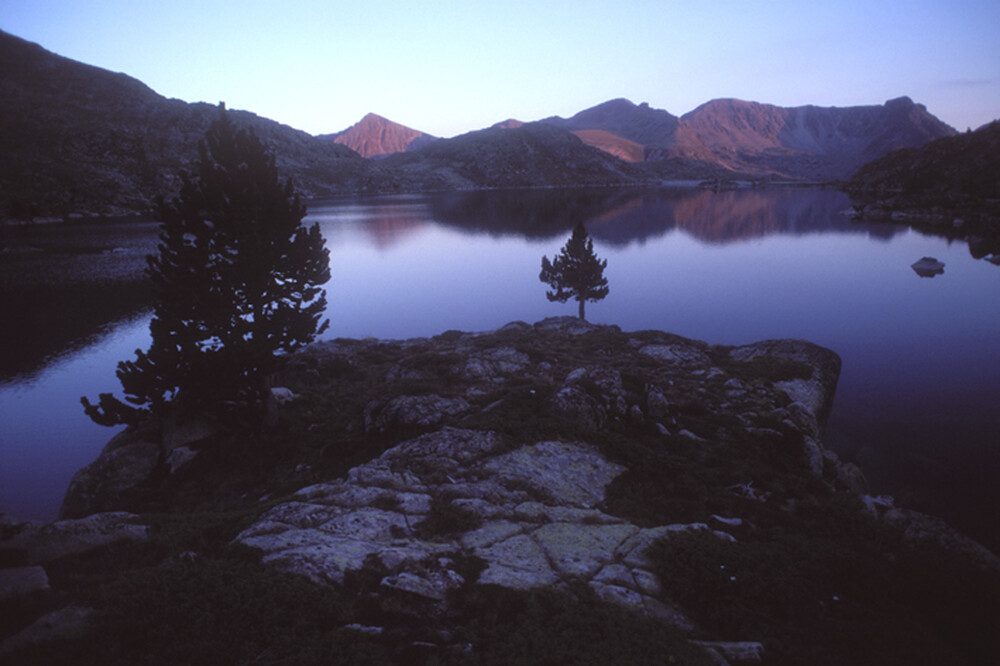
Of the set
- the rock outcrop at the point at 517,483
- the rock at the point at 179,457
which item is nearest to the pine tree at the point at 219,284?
the rock at the point at 179,457

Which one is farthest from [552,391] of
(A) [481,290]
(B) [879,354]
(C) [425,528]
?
(A) [481,290]

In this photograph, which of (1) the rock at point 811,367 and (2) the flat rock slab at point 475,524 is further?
(1) the rock at point 811,367

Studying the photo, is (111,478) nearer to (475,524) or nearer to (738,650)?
(475,524)

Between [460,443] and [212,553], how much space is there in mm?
9853

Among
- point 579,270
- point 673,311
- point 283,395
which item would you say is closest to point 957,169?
point 673,311

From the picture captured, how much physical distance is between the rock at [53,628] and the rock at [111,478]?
580 inches

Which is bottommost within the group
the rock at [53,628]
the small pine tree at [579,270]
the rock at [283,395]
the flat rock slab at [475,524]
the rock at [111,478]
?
the rock at [111,478]

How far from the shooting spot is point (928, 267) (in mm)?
78625

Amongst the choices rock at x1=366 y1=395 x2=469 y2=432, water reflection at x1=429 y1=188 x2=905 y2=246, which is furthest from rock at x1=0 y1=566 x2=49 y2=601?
water reflection at x1=429 y1=188 x2=905 y2=246

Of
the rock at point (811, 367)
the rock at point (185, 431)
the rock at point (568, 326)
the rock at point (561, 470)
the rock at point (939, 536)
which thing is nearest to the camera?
the rock at point (939, 536)

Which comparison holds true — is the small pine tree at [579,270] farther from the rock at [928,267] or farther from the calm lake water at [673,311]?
the rock at [928,267]

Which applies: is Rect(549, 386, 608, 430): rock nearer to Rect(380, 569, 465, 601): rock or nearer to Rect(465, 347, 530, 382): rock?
Rect(465, 347, 530, 382): rock

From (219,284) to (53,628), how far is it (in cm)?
1848

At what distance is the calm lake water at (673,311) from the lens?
2827cm
